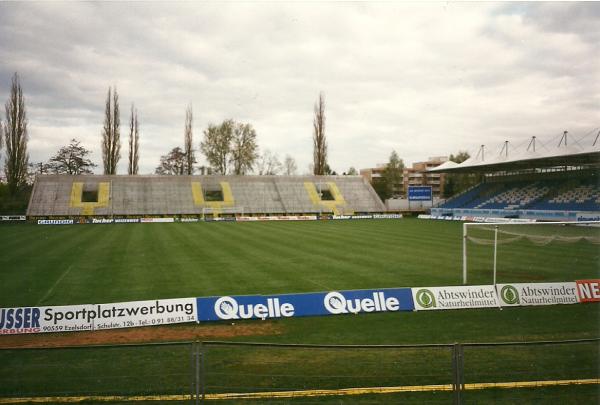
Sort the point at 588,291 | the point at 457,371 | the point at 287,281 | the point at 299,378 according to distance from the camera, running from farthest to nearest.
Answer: the point at 287,281 → the point at 588,291 → the point at 299,378 → the point at 457,371

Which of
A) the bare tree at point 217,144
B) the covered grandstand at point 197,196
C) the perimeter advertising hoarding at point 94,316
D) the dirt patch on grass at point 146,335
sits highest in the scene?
the bare tree at point 217,144

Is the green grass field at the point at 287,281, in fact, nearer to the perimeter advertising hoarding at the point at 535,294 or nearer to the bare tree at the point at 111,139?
the perimeter advertising hoarding at the point at 535,294

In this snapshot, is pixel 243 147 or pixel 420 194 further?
pixel 243 147

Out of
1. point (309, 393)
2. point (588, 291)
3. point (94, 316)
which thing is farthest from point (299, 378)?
point (588, 291)

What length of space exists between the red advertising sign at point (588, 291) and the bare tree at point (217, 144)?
8157cm

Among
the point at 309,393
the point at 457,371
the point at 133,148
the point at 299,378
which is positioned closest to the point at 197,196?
the point at 133,148

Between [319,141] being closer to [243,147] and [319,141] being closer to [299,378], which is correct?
[243,147]

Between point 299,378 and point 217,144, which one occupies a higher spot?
point 217,144

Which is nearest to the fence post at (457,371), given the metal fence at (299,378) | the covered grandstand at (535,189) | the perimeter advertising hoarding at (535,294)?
the metal fence at (299,378)

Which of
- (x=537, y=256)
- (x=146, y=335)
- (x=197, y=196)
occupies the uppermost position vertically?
(x=197, y=196)

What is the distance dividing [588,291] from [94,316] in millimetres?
16184

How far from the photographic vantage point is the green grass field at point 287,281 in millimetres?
7758

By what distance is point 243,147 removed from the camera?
93.4m

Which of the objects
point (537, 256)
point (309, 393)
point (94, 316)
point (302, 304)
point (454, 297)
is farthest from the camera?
point (537, 256)
